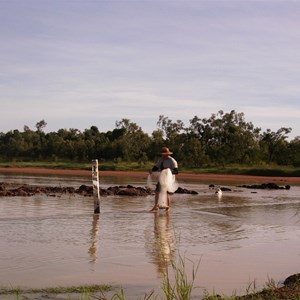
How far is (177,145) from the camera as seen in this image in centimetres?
6219

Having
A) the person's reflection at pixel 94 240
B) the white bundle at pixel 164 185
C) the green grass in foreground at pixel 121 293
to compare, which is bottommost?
the green grass in foreground at pixel 121 293

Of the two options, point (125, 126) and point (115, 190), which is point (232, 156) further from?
point (115, 190)

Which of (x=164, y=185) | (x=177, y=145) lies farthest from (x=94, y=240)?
(x=177, y=145)

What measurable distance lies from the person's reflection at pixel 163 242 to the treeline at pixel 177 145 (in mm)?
42830

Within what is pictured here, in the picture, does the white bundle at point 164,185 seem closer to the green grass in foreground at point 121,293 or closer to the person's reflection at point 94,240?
the person's reflection at point 94,240

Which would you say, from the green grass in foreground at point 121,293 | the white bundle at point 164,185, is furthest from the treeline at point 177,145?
the green grass in foreground at point 121,293

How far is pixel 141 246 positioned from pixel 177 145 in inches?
2040

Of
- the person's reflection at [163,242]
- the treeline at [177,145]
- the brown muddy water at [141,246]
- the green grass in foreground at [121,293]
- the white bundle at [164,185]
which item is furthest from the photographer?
the treeline at [177,145]

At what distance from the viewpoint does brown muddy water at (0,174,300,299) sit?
315 inches

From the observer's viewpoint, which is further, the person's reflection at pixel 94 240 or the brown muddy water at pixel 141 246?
the person's reflection at pixel 94 240

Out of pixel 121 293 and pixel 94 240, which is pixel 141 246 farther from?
pixel 121 293

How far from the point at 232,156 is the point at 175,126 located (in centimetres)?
1111

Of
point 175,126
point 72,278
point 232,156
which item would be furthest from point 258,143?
point 72,278

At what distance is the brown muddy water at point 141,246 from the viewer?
8002 mm
